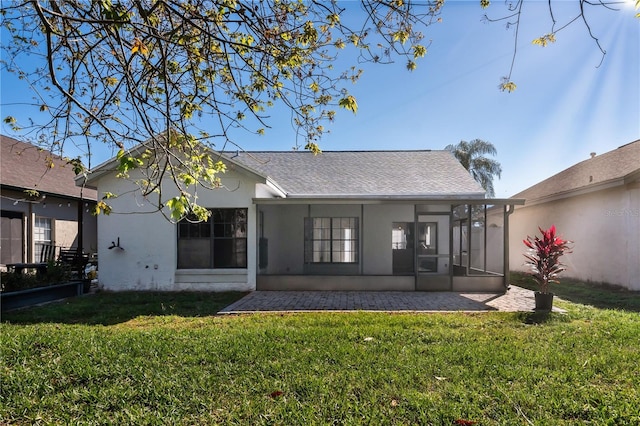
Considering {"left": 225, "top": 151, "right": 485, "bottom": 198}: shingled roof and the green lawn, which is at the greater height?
{"left": 225, "top": 151, "right": 485, "bottom": 198}: shingled roof

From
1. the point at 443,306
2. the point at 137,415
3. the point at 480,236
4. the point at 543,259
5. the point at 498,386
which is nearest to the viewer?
the point at 137,415

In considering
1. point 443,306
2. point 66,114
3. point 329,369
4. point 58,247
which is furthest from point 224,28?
point 58,247

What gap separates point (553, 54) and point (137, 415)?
291 inches

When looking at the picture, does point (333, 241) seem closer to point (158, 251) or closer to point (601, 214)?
point (158, 251)

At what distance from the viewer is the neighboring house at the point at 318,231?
11.6 metres

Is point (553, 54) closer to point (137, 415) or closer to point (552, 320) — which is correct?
point (552, 320)

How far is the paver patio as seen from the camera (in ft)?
28.6

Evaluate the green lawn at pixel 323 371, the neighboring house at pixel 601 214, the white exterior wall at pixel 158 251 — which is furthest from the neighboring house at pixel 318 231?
the green lawn at pixel 323 371

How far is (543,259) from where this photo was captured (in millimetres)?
8250

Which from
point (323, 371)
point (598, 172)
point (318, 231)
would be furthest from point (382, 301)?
point (598, 172)

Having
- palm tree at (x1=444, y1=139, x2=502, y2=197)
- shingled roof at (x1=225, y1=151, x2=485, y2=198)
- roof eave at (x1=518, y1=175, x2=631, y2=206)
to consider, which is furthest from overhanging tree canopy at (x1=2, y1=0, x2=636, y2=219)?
palm tree at (x1=444, y1=139, x2=502, y2=197)

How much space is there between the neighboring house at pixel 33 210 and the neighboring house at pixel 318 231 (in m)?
1.96

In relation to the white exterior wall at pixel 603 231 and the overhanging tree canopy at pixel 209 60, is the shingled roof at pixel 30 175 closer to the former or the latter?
the overhanging tree canopy at pixel 209 60

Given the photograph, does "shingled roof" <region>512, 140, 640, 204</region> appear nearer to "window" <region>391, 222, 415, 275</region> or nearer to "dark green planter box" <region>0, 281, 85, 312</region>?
"window" <region>391, 222, 415, 275</region>
